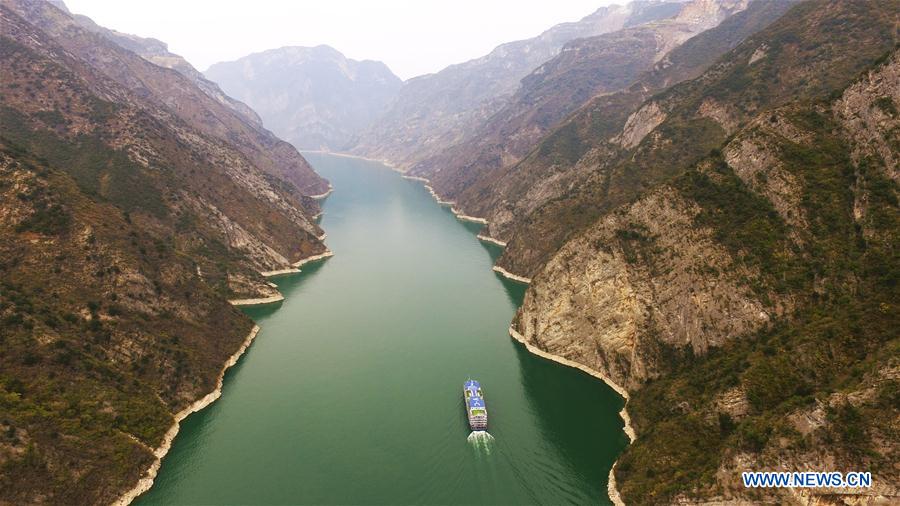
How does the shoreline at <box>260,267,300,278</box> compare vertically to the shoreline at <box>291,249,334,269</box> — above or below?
above

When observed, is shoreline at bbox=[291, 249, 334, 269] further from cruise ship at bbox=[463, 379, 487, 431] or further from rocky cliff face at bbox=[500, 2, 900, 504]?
cruise ship at bbox=[463, 379, 487, 431]

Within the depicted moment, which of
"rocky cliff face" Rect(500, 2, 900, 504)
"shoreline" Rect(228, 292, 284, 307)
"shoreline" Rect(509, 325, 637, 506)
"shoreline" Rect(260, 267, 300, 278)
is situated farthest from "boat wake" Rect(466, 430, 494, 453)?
"shoreline" Rect(260, 267, 300, 278)

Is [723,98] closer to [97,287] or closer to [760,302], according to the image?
[760,302]

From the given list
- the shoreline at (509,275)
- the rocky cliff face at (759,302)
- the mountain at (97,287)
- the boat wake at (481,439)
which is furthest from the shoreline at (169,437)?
the shoreline at (509,275)

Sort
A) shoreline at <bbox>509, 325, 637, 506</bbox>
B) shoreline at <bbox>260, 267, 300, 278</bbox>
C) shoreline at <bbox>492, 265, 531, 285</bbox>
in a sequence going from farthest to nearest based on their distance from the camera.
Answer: shoreline at <bbox>260, 267, 300, 278</bbox>
shoreline at <bbox>492, 265, 531, 285</bbox>
shoreline at <bbox>509, 325, 637, 506</bbox>

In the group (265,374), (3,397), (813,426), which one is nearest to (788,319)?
(813,426)

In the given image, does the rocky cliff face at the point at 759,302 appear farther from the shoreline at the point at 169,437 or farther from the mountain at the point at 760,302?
the shoreline at the point at 169,437

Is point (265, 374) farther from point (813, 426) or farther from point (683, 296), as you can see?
point (813, 426)
